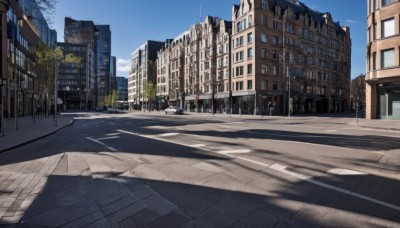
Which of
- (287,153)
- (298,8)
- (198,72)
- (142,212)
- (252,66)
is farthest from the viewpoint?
(198,72)

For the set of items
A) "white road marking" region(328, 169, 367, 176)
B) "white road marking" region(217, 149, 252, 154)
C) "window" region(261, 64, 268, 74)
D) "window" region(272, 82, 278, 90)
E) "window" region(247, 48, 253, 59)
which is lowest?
"white road marking" region(328, 169, 367, 176)

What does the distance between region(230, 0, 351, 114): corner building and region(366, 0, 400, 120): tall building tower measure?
14241mm

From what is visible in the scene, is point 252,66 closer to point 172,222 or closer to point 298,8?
point 298,8

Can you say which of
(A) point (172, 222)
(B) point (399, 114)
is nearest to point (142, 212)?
(A) point (172, 222)

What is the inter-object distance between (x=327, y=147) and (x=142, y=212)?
8.17 meters

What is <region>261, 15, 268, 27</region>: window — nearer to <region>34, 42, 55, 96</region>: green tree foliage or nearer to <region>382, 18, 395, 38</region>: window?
<region>382, 18, 395, 38</region>: window

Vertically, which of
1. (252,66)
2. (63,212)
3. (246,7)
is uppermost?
(246,7)

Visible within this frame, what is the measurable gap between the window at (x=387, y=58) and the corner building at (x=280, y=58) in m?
16.5

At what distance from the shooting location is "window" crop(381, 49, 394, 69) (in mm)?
28303

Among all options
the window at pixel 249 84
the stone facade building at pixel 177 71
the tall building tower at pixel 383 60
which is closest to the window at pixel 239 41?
the window at pixel 249 84

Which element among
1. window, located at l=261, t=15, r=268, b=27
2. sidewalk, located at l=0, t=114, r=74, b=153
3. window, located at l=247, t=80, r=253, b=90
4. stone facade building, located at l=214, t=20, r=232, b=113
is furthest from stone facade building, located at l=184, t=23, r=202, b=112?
sidewalk, located at l=0, t=114, r=74, b=153

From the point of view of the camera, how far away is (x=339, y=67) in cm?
7231

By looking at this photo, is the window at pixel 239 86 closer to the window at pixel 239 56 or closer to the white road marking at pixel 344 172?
the window at pixel 239 56

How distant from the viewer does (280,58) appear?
54500 mm
